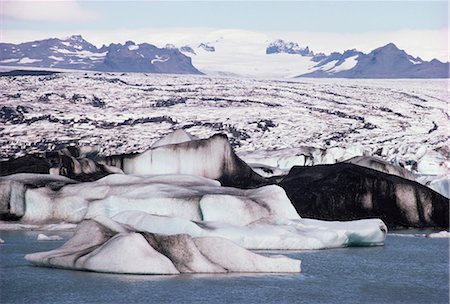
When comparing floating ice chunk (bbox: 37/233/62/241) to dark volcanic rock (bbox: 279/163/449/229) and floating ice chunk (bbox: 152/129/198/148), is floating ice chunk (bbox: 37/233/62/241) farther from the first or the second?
floating ice chunk (bbox: 152/129/198/148)

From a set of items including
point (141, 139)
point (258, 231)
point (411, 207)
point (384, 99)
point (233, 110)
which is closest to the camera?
point (258, 231)

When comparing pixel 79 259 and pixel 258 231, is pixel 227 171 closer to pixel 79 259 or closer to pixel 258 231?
pixel 258 231

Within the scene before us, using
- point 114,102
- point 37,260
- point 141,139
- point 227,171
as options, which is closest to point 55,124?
point 141,139

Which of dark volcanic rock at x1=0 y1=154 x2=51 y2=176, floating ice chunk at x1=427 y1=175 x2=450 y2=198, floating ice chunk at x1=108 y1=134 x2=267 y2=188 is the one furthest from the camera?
floating ice chunk at x1=427 y1=175 x2=450 y2=198

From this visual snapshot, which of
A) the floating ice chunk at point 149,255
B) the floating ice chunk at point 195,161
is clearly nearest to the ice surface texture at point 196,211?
the floating ice chunk at point 149,255

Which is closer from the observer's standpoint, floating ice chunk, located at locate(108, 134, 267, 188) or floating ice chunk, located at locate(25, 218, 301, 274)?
floating ice chunk, located at locate(25, 218, 301, 274)

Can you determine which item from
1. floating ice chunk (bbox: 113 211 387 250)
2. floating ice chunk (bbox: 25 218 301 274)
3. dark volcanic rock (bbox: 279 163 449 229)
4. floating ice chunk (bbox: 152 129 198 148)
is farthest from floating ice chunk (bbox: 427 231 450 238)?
floating ice chunk (bbox: 152 129 198 148)

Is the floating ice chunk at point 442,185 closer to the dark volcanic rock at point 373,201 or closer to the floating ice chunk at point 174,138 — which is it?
the dark volcanic rock at point 373,201
